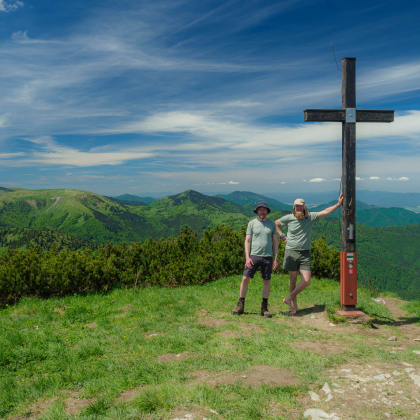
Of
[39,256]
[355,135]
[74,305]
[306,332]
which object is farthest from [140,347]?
[39,256]

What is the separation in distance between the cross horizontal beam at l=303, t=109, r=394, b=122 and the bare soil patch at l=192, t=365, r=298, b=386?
5175 millimetres

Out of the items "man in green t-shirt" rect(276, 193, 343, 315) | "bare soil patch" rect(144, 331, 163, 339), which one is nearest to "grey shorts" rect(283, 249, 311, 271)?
"man in green t-shirt" rect(276, 193, 343, 315)

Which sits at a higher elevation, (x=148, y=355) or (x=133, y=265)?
(x=133, y=265)

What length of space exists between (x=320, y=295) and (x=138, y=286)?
20.2 feet

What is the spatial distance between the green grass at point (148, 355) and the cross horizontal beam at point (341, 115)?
4.38 metres

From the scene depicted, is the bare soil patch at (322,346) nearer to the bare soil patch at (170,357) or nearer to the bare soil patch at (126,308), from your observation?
the bare soil patch at (170,357)

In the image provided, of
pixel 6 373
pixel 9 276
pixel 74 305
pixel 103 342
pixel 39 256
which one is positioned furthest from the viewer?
pixel 39 256

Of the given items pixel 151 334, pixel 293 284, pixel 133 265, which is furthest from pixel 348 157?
pixel 133 265

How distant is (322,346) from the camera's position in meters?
5.07

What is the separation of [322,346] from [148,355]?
9.68 ft

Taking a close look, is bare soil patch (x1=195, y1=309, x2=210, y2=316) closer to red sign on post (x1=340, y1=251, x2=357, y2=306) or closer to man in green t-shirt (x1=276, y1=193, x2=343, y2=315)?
man in green t-shirt (x1=276, y1=193, x2=343, y2=315)

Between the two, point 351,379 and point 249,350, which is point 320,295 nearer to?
point 249,350

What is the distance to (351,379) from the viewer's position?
146 inches

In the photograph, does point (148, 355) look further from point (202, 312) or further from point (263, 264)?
point (263, 264)
